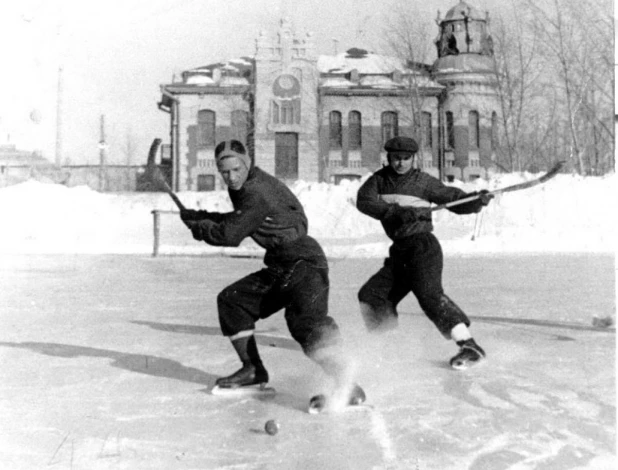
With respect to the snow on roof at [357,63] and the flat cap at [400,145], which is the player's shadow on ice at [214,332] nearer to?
the flat cap at [400,145]

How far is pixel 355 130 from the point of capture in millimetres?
31688

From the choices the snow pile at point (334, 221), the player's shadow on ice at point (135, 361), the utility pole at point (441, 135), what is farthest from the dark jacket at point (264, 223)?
the utility pole at point (441, 135)

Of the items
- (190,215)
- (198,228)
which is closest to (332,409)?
(198,228)

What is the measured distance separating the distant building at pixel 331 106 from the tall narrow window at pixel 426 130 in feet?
0.13

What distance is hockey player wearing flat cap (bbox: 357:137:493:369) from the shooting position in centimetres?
520

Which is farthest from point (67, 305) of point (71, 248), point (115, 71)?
point (71, 248)

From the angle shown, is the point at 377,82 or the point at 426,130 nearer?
the point at 426,130

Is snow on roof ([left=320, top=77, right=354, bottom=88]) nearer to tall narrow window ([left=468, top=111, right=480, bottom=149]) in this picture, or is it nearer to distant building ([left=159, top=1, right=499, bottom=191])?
distant building ([left=159, top=1, right=499, bottom=191])

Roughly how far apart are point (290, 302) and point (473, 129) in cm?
2505

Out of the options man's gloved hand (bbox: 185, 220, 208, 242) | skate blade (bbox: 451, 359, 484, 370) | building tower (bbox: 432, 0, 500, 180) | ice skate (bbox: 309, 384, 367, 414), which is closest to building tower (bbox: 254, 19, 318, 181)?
building tower (bbox: 432, 0, 500, 180)

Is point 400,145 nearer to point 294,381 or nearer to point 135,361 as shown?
point 294,381

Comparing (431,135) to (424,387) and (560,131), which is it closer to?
(560,131)

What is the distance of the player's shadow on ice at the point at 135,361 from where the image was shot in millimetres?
5078

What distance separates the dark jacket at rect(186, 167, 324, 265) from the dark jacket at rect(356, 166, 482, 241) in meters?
1.00
